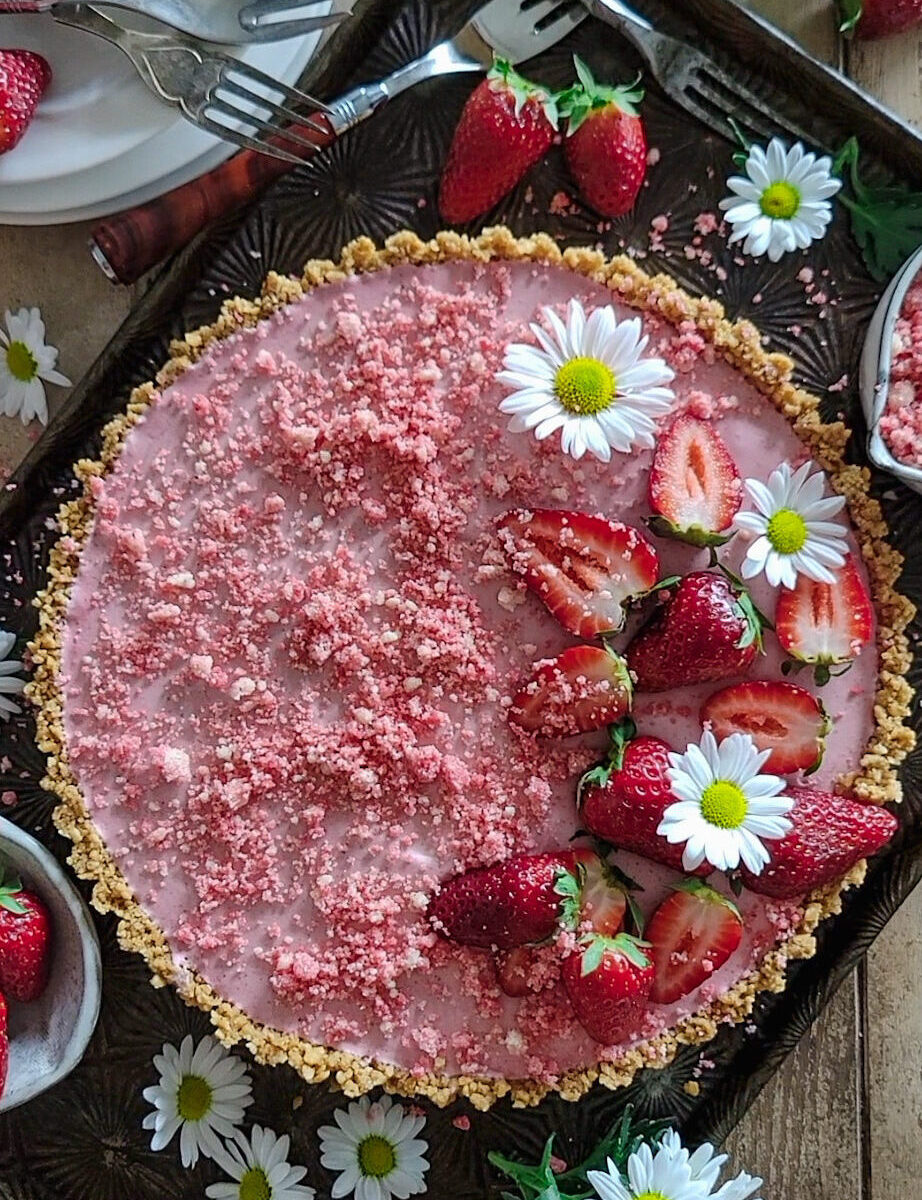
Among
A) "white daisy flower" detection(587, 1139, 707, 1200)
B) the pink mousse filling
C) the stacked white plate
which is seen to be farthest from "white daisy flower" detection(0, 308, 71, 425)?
"white daisy flower" detection(587, 1139, 707, 1200)

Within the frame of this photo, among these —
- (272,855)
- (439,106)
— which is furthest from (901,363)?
(272,855)

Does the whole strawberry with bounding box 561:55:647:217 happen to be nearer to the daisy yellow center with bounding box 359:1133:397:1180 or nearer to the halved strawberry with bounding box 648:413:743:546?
the halved strawberry with bounding box 648:413:743:546

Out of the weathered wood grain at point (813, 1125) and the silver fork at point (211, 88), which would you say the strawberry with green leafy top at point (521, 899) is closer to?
the weathered wood grain at point (813, 1125)

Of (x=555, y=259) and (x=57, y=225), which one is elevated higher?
(x=555, y=259)

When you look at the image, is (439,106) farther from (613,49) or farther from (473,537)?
(473,537)

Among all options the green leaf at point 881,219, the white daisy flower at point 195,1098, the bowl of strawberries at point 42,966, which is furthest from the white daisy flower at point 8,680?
the green leaf at point 881,219

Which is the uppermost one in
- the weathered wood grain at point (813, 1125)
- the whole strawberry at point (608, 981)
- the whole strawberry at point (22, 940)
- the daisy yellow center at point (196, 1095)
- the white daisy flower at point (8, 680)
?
the whole strawberry at point (608, 981)

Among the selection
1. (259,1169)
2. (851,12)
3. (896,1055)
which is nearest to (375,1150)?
(259,1169)
